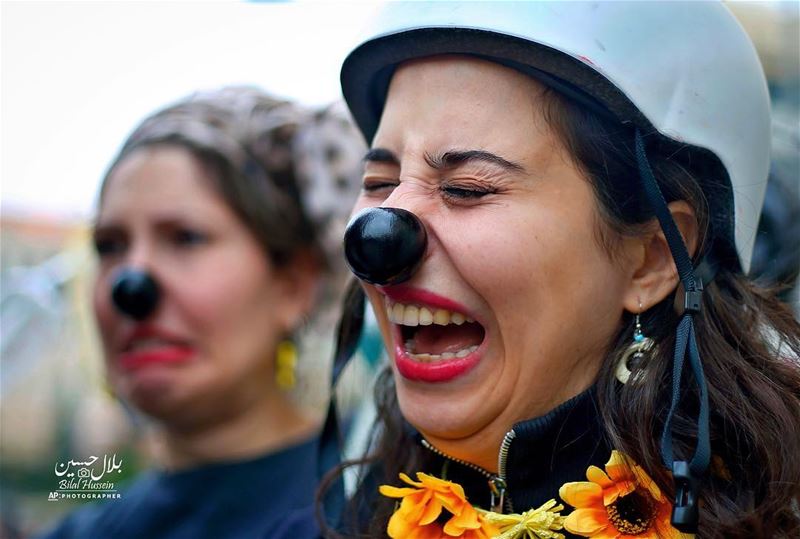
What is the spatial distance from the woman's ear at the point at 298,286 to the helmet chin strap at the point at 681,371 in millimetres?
1451

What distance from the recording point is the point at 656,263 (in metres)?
1.57

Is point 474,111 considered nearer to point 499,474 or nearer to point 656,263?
point 656,263

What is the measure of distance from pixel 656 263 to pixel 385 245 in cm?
50

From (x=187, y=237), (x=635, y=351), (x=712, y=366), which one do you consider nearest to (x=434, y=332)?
(x=635, y=351)

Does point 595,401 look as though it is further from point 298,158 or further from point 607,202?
point 298,158

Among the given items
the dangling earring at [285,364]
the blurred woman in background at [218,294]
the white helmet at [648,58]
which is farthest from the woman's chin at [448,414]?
the dangling earring at [285,364]

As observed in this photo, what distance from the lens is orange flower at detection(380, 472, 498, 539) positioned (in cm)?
152

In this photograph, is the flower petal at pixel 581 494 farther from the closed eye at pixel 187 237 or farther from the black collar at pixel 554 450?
the closed eye at pixel 187 237

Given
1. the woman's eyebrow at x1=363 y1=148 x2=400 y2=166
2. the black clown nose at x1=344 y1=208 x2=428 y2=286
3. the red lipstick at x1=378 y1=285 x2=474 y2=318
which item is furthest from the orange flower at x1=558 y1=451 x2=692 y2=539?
the woman's eyebrow at x1=363 y1=148 x2=400 y2=166

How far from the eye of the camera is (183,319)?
246cm

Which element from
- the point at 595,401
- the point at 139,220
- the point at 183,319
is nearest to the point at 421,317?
the point at 595,401

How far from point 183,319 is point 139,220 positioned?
0.32 m

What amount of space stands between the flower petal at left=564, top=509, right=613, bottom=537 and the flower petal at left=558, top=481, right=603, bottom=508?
1cm

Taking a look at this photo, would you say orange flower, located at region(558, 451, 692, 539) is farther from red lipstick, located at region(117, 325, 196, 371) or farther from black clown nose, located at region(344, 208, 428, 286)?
red lipstick, located at region(117, 325, 196, 371)
